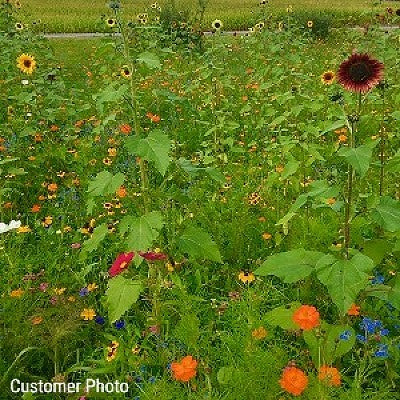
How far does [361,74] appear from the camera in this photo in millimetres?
1703

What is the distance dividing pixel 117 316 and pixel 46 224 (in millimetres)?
1212

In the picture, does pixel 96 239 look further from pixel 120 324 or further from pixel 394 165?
pixel 394 165

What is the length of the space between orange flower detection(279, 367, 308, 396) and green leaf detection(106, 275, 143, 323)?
0.61m

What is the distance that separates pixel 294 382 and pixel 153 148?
87cm

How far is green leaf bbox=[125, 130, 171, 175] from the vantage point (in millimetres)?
1802

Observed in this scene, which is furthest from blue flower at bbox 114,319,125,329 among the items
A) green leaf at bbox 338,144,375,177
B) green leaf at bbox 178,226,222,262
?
green leaf at bbox 338,144,375,177

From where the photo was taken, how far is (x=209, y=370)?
1789mm

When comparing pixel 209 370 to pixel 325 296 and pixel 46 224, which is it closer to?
pixel 325 296

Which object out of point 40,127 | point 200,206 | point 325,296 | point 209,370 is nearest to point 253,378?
point 209,370

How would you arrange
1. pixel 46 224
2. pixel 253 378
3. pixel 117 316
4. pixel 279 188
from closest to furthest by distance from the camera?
1. pixel 253 378
2. pixel 117 316
3. pixel 46 224
4. pixel 279 188

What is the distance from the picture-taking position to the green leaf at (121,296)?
72.4 inches

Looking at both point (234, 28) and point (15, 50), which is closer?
point (15, 50)

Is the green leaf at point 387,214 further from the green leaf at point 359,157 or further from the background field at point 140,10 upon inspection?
the background field at point 140,10

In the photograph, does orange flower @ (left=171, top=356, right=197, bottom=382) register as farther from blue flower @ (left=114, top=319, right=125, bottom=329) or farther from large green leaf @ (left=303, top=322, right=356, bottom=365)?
blue flower @ (left=114, top=319, right=125, bottom=329)
